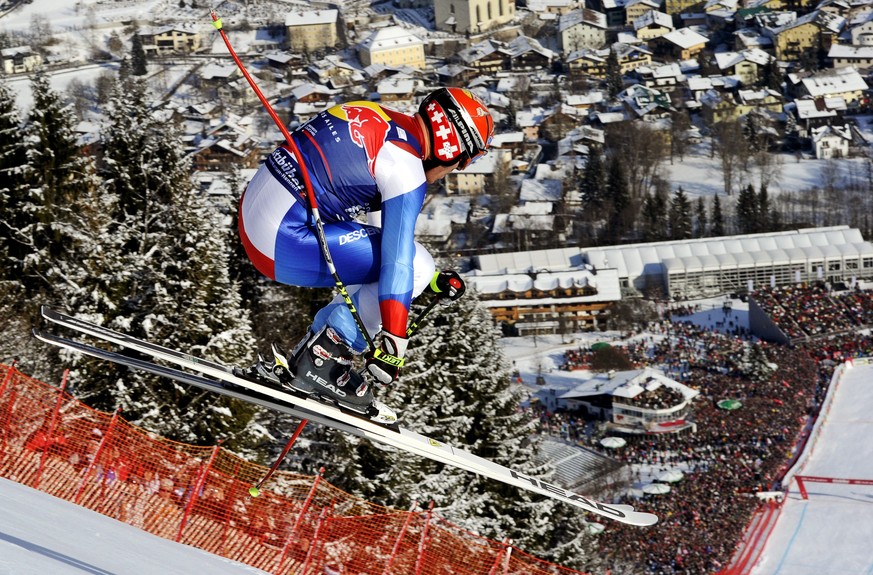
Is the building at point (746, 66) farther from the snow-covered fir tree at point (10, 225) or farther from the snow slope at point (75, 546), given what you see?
the snow slope at point (75, 546)

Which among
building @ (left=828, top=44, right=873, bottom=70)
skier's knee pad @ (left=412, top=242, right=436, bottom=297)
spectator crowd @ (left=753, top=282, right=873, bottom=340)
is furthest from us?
building @ (left=828, top=44, right=873, bottom=70)

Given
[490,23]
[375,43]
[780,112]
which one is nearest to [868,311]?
[780,112]

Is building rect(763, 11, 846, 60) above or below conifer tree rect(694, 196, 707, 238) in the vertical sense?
above

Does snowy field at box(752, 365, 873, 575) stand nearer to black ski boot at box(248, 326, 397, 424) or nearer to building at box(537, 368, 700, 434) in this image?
building at box(537, 368, 700, 434)

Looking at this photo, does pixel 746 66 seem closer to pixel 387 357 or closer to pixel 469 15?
pixel 469 15

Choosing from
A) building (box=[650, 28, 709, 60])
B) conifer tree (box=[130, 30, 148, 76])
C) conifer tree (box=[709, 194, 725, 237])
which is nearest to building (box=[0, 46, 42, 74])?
conifer tree (box=[130, 30, 148, 76])

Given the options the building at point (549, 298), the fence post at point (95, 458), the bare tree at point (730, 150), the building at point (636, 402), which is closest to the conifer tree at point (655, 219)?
the bare tree at point (730, 150)
